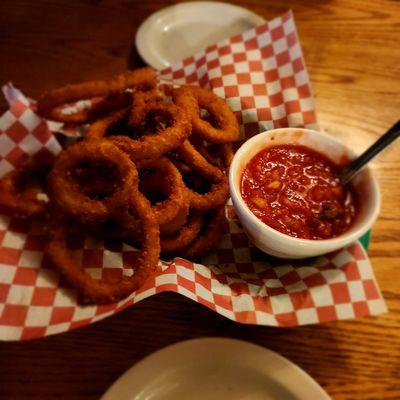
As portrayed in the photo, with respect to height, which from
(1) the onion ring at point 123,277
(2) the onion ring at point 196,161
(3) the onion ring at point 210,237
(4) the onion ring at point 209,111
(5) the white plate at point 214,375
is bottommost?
(5) the white plate at point 214,375

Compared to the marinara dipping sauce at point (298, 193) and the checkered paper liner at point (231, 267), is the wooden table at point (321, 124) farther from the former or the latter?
the marinara dipping sauce at point (298, 193)

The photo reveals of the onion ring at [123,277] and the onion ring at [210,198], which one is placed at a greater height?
the onion ring at [210,198]

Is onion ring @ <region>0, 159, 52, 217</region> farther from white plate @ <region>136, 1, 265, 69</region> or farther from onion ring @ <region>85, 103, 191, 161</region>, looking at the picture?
white plate @ <region>136, 1, 265, 69</region>

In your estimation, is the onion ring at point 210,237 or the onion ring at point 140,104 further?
the onion ring at point 140,104

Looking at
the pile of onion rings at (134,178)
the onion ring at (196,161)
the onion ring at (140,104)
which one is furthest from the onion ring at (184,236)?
the onion ring at (140,104)

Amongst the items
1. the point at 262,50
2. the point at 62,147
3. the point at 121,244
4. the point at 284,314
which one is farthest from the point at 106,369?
the point at 262,50

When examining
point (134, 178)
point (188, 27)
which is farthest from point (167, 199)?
point (188, 27)

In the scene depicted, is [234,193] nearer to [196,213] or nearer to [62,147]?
[196,213]
